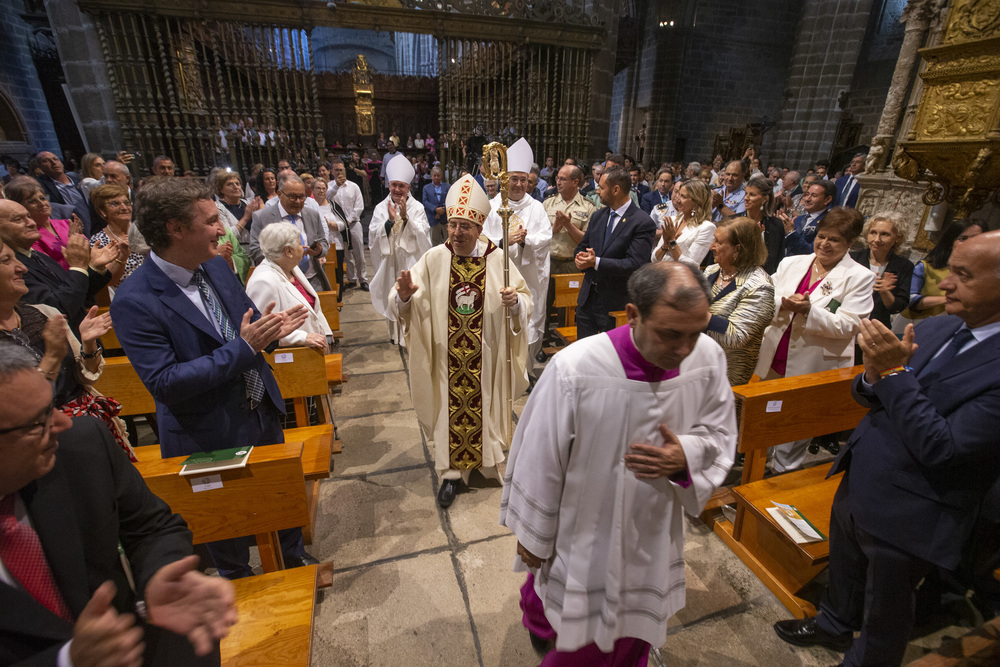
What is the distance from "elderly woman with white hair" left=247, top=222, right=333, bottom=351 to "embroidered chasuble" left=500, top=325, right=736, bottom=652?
181 centimetres

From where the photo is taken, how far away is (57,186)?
219 inches

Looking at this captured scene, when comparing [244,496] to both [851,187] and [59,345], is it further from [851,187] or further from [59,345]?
[851,187]

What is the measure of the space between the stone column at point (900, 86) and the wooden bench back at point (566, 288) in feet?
17.4

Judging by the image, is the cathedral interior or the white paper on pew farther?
the cathedral interior

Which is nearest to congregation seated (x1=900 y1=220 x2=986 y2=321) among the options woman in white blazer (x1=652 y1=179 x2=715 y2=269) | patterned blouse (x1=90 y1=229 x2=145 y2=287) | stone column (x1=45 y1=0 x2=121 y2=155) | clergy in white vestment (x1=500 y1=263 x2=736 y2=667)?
woman in white blazer (x1=652 y1=179 x2=715 y2=269)

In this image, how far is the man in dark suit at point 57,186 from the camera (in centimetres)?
547

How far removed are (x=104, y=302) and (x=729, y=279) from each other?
5.19 meters

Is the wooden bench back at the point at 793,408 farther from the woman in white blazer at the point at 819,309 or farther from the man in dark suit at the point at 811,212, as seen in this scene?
the man in dark suit at the point at 811,212

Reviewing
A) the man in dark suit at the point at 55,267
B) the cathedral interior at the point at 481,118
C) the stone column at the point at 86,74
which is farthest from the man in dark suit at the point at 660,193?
the stone column at the point at 86,74

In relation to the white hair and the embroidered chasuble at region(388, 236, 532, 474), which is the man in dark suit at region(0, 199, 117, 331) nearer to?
the white hair

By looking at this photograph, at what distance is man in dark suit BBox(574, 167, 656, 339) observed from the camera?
377 cm

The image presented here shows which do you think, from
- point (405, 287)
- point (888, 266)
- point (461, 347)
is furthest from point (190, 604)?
point (888, 266)

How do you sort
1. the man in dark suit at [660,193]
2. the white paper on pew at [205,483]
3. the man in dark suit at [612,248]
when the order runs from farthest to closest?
1. the man in dark suit at [660,193]
2. the man in dark suit at [612,248]
3. the white paper on pew at [205,483]

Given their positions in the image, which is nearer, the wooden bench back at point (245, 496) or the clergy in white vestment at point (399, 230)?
the wooden bench back at point (245, 496)
